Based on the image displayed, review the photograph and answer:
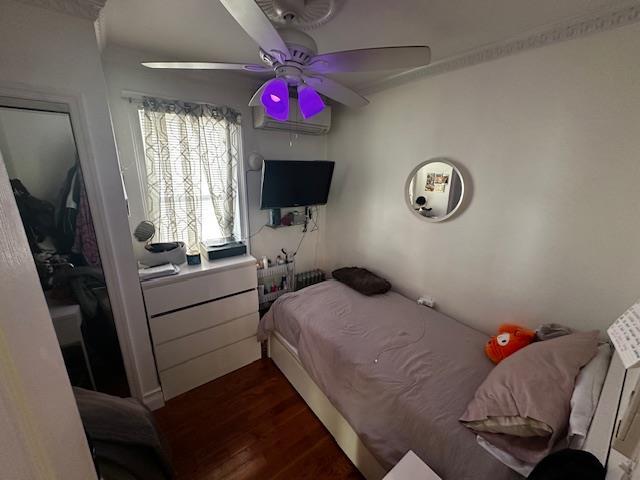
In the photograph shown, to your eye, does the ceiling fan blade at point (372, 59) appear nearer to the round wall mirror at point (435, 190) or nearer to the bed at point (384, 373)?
the round wall mirror at point (435, 190)

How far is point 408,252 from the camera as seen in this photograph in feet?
7.37

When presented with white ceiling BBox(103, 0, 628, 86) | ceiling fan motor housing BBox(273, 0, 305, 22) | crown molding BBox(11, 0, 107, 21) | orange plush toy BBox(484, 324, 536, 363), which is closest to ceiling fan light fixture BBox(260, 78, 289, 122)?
ceiling fan motor housing BBox(273, 0, 305, 22)

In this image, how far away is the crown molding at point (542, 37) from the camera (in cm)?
119

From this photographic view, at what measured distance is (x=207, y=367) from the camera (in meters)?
2.03

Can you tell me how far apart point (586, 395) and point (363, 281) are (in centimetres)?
151

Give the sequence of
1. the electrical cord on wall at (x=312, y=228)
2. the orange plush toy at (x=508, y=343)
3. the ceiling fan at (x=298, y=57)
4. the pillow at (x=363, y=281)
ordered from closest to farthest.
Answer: the ceiling fan at (x=298, y=57) < the orange plush toy at (x=508, y=343) < the pillow at (x=363, y=281) < the electrical cord on wall at (x=312, y=228)

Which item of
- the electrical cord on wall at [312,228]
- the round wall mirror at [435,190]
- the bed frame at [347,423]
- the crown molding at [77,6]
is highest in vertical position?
the crown molding at [77,6]

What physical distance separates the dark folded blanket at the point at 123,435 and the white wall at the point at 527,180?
197 centimetres

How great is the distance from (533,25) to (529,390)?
1768mm

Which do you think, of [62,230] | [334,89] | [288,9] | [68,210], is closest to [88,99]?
[68,210]

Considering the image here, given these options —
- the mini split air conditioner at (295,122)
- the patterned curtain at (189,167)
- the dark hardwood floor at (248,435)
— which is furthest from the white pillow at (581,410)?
the mini split air conditioner at (295,122)

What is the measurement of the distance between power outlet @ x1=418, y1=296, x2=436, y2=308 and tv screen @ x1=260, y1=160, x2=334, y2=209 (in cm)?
133

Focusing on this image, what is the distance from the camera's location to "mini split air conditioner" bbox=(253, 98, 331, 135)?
2.18m

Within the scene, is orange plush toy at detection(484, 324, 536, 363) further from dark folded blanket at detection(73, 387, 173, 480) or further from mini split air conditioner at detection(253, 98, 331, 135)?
mini split air conditioner at detection(253, 98, 331, 135)
